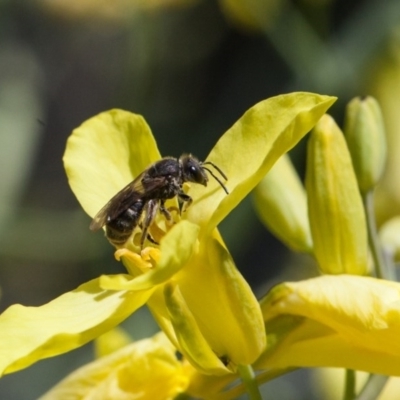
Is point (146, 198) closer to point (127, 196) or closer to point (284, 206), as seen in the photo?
point (127, 196)

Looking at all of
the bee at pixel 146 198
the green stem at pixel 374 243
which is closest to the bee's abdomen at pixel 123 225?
the bee at pixel 146 198

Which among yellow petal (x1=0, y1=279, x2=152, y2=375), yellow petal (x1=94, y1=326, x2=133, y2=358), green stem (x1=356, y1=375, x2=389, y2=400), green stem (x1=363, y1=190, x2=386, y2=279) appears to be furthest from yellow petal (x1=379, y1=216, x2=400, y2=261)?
yellow petal (x1=0, y1=279, x2=152, y2=375)

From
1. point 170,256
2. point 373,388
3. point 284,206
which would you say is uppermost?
point 170,256

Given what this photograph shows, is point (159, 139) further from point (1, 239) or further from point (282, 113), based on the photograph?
point (282, 113)

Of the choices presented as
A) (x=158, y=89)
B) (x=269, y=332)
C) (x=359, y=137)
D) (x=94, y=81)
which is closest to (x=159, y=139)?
(x=158, y=89)

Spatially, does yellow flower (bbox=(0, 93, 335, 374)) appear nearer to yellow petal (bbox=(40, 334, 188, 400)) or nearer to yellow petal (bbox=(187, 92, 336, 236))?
yellow petal (bbox=(187, 92, 336, 236))

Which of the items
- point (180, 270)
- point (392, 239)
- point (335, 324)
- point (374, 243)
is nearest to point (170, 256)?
point (180, 270)
